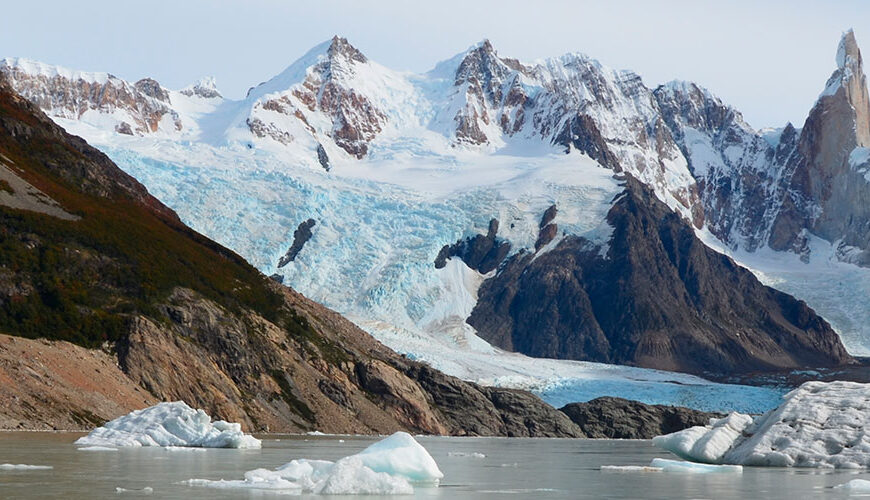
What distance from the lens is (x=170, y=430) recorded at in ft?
198

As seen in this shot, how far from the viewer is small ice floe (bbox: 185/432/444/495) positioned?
3553 cm

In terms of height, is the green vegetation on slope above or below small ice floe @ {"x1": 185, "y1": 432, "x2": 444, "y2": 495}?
above

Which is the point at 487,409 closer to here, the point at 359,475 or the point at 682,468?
the point at 682,468

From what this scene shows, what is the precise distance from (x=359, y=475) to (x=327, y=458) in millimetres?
19381

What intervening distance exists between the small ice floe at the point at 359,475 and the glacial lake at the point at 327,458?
730 millimetres

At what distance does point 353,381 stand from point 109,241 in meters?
24.2

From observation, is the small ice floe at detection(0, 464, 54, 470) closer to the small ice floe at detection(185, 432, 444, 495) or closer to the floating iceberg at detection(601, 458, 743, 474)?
the small ice floe at detection(185, 432, 444, 495)

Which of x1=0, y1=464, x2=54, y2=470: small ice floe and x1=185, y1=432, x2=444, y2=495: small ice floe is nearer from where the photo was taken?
x1=185, y1=432, x2=444, y2=495: small ice floe

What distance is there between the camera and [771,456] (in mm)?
52062

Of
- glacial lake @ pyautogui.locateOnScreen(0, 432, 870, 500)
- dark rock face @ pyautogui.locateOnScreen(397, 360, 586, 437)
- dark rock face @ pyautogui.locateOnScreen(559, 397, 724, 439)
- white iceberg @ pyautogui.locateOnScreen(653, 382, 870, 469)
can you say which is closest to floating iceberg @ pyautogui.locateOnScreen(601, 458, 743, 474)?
glacial lake @ pyautogui.locateOnScreen(0, 432, 870, 500)

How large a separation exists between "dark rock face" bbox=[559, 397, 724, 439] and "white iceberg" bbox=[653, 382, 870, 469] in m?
81.5

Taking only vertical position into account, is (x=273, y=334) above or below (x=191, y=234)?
below

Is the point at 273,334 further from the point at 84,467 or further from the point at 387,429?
the point at 84,467

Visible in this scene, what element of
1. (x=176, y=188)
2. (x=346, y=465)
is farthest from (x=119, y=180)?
(x=346, y=465)
